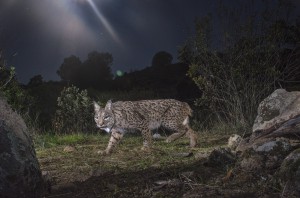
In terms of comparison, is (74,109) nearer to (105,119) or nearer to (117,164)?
(105,119)

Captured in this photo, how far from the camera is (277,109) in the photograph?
7633 millimetres

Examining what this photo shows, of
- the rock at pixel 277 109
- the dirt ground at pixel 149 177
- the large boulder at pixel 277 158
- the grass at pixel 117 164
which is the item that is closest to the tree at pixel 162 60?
the grass at pixel 117 164

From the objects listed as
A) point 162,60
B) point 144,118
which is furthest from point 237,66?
point 162,60

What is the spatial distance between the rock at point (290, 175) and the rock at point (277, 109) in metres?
2.78

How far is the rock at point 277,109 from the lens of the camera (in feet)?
24.0

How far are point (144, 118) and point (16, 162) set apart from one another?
543 cm

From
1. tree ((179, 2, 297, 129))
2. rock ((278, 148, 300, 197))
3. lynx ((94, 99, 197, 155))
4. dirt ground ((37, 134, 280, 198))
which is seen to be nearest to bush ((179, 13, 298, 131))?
tree ((179, 2, 297, 129))

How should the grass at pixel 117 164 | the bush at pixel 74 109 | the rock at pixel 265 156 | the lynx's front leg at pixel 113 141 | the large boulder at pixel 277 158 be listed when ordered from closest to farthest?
the large boulder at pixel 277 158 < the rock at pixel 265 156 < the grass at pixel 117 164 < the lynx's front leg at pixel 113 141 < the bush at pixel 74 109

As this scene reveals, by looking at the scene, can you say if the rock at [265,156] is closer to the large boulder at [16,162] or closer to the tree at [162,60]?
the large boulder at [16,162]

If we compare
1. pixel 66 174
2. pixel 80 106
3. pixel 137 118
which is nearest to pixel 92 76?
pixel 80 106

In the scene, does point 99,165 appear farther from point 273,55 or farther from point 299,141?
point 273,55

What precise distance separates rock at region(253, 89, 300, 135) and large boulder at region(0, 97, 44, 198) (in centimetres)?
378

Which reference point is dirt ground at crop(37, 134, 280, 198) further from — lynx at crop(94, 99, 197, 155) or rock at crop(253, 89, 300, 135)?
lynx at crop(94, 99, 197, 155)

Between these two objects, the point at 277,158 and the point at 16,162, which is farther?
the point at 277,158
